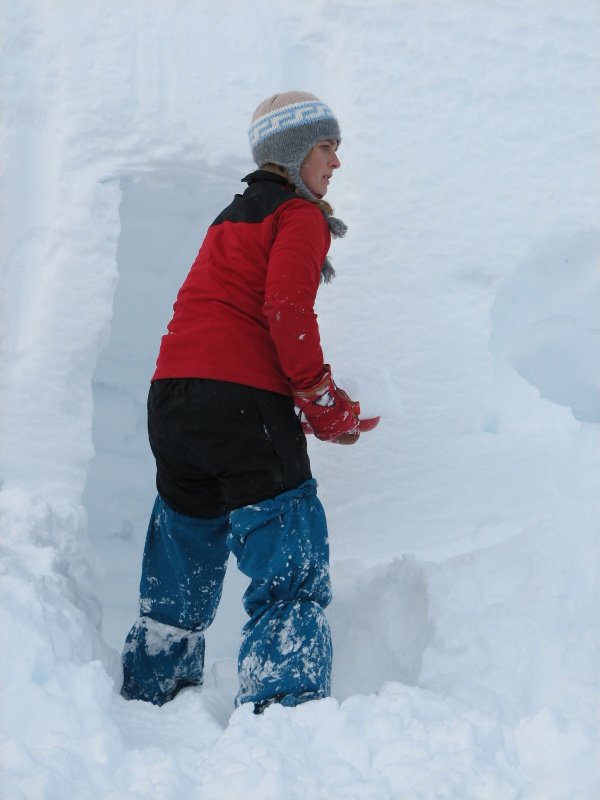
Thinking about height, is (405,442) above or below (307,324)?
below

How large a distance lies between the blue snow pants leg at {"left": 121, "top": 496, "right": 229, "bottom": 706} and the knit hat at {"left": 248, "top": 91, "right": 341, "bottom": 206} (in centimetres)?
84

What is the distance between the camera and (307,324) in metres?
1.58

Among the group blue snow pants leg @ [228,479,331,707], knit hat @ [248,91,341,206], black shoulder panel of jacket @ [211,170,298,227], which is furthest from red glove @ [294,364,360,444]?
knit hat @ [248,91,341,206]

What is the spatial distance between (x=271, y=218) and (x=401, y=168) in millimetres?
1061

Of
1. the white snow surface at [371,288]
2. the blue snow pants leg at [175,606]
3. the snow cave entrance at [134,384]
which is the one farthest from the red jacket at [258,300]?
the snow cave entrance at [134,384]

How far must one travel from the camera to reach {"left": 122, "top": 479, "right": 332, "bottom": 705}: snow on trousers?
5.06ft

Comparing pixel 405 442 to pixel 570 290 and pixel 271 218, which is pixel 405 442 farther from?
pixel 271 218

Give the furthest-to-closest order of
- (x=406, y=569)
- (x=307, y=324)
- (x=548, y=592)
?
(x=406, y=569) < (x=548, y=592) < (x=307, y=324)

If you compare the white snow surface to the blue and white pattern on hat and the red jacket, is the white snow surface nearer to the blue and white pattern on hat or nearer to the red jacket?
the red jacket

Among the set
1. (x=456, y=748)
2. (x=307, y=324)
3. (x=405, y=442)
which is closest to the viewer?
(x=456, y=748)

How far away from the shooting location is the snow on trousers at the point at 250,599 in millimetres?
1543

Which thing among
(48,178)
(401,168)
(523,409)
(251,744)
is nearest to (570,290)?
(523,409)

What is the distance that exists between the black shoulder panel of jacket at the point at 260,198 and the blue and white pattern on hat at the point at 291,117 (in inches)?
3.7

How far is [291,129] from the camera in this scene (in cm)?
177
